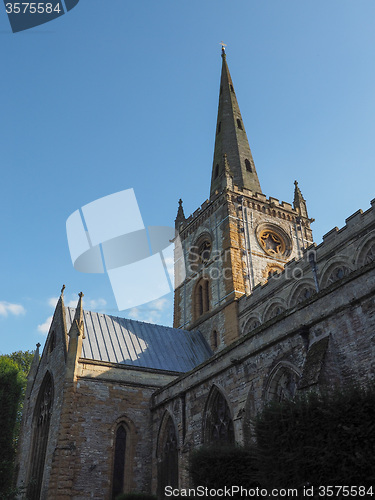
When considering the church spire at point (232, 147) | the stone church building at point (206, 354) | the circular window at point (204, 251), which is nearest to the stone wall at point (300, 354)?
the stone church building at point (206, 354)

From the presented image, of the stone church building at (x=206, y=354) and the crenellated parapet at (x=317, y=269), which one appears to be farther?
the crenellated parapet at (x=317, y=269)

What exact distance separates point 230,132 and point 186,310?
59.3 feet

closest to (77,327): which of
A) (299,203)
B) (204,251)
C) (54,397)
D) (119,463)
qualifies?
(54,397)

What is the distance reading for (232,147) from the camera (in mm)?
42281

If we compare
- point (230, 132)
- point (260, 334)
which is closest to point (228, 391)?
point (260, 334)

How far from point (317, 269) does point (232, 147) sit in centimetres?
2030

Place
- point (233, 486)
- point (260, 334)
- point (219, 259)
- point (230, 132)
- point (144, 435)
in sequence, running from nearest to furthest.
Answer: point (233, 486)
point (260, 334)
point (144, 435)
point (219, 259)
point (230, 132)

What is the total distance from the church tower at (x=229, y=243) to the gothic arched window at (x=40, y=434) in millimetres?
11312

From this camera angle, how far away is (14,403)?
994 inches

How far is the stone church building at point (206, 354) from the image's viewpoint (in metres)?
13.8

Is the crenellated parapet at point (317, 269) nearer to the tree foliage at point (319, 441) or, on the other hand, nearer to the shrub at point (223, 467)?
the shrub at point (223, 467)

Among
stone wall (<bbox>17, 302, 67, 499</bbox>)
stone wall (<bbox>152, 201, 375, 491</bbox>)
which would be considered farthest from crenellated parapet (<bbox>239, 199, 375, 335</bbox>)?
stone wall (<bbox>17, 302, 67, 499</bbox>)

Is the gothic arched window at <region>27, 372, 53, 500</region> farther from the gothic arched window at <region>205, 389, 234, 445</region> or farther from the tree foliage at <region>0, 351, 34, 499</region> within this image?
the gothic arched window at <region>205, 389, 234, 445</region>

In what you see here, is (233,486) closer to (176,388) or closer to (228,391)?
(228,391)
